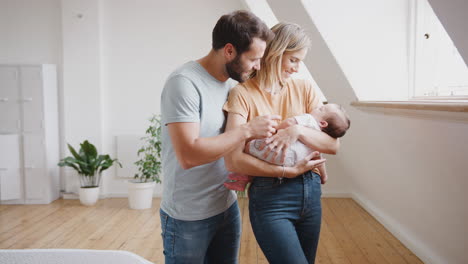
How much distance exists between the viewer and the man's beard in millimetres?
1481

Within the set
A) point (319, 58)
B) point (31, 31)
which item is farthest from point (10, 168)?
point (319, 58)

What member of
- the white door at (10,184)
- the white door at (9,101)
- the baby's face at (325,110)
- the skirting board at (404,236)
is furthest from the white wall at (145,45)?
the baby's face at (325,110)

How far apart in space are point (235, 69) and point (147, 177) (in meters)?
3.63

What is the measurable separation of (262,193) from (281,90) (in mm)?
413

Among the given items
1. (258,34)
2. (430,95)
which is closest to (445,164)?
(430,95)

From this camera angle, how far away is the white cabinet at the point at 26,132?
193 inches

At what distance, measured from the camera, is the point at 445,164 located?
88.0 inches

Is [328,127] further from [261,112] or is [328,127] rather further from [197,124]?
[197,124]

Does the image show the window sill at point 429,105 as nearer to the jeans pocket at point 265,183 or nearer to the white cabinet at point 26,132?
the jeans pocket at point 265,183

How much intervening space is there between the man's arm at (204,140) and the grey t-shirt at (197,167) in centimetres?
6

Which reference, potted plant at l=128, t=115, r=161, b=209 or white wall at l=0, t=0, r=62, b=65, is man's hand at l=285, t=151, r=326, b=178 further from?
white wall at l=0, t=0, r=62, b=65

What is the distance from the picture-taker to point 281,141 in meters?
1.50

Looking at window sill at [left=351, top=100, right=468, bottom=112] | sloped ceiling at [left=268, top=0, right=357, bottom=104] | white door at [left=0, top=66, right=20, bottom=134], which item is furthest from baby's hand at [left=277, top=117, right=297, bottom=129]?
white door at [left=0, top=66, right=20, bottom=134]

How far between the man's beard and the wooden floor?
81.1 inches
